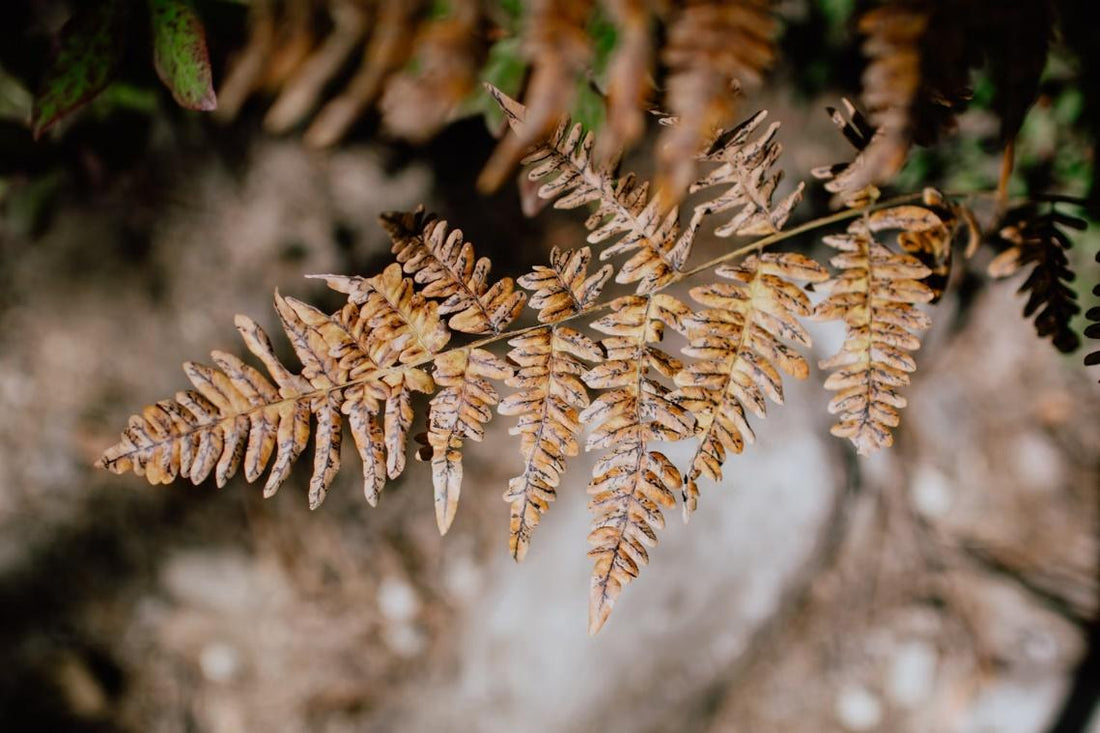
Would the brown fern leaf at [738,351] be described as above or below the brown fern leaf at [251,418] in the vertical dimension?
below

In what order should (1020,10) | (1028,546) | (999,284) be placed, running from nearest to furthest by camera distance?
(1020,10) → (999,284) → (1028,546)

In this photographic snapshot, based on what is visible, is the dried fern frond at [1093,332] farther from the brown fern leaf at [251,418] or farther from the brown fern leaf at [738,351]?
the brown fern leaf at [251,418]

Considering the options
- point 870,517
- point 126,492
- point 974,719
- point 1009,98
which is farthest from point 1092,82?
point 126,492

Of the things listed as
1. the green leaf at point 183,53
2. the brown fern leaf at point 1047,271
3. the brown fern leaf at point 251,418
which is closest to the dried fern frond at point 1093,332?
the brown fern leaf at point 1047,271

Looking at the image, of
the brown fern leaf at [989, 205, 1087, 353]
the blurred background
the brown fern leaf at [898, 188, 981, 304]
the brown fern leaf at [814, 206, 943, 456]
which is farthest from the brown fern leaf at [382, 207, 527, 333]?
the blurred background

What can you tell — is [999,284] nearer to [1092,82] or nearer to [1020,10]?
[1092,82]

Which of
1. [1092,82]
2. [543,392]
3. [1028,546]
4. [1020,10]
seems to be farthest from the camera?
[1028,546]

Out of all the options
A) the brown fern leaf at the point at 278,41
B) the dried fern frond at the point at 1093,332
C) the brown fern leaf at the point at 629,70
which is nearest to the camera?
the brown fern leaf at the point at 629,70
